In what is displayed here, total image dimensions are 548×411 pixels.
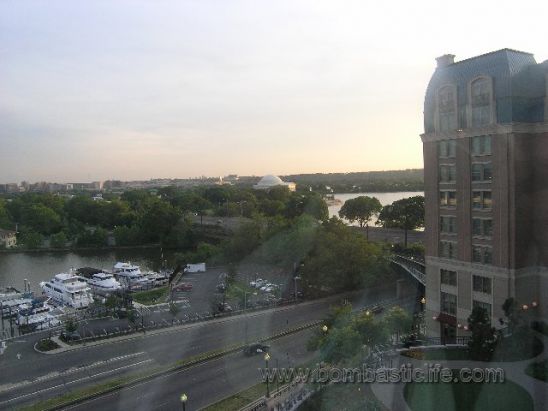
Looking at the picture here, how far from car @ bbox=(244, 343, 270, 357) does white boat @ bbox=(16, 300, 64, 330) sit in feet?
36.9

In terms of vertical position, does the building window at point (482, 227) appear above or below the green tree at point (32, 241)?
above

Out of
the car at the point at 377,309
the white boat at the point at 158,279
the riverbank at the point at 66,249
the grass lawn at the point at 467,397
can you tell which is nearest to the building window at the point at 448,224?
the car at the point at 377,309

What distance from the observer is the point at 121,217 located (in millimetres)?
75875

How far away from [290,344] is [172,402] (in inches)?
250

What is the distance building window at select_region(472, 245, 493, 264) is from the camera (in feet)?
64.1

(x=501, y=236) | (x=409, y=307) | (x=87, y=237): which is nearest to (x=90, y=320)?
(x=409, y=307)

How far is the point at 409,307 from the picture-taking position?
26.5 m

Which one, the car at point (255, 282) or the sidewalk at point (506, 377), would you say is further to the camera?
the car at point (255, 282)

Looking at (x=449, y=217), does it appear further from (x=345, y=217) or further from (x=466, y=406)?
(x=345, y=217)

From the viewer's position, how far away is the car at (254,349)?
1973 centimetres

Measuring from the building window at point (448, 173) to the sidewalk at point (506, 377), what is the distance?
274 inches

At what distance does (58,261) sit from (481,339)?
45.9 metres

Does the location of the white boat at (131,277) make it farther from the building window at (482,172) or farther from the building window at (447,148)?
the building window at (482,172)

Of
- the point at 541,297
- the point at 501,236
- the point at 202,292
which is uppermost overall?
the point at 501,236
